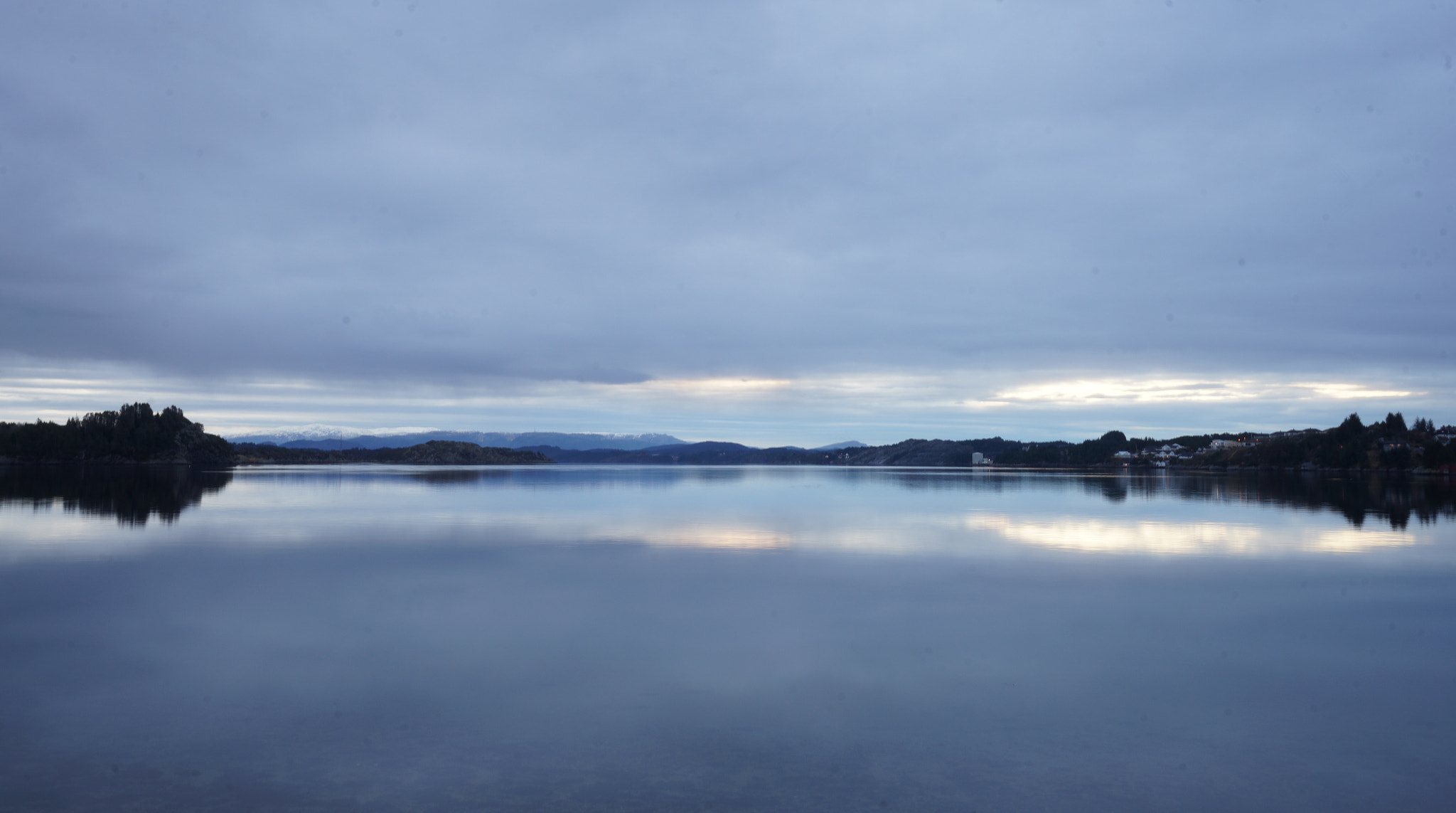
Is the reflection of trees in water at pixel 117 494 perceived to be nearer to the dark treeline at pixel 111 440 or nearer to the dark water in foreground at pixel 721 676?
the dark water in foreground at pixel 721 676

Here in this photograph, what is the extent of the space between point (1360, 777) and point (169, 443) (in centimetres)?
18297

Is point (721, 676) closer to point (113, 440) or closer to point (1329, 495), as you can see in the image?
point (1329, 495)

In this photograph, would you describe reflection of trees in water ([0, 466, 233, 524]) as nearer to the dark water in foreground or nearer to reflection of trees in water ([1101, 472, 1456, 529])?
the dark water in foreground

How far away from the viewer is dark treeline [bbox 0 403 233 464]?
142 m

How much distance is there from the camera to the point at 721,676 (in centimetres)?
1109

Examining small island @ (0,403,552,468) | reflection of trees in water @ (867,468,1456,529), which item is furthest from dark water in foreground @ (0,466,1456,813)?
small island @ (0,403,552,468)

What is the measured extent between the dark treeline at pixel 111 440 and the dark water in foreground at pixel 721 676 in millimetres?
147938

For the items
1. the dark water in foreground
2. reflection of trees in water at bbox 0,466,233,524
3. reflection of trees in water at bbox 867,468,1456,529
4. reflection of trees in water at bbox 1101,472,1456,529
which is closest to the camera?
the dark water in foreground

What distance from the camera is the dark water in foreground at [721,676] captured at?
24.3 ft

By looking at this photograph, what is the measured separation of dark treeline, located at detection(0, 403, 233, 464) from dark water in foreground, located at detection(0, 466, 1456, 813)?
5824 inches

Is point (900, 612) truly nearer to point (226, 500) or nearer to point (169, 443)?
point (226, 500)

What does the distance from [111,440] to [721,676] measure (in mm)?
176101

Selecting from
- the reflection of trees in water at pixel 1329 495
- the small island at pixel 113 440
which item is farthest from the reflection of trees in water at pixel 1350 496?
the small island at pixel 113 440

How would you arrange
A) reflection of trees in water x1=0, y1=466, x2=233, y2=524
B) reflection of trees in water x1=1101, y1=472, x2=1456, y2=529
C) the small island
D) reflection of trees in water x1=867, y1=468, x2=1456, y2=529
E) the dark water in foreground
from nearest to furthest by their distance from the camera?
1. the dark water in foreground
2. reflection of trees in water x1=0, y1=466, x2=233, y2=524
3. reflection of trees in water x1=1101, y1=472, x2=1456, y2=529
4. reflection of trees in water x1=867, y1=468, x2=1456, y2=529
5. the small island
